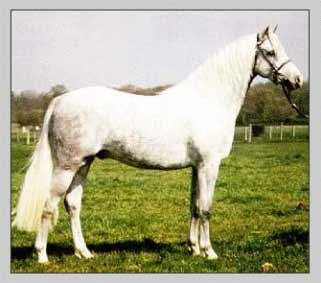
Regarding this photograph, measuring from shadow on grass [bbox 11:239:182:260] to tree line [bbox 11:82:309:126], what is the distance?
1.16 metres

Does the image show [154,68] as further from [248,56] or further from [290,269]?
[290,269]

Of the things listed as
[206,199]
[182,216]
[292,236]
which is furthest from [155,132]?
[292,236]

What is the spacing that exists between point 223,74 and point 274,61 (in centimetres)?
47

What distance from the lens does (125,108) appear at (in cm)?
472

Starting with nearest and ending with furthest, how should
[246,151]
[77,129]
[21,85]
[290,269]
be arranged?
1. [77,129]
2. [290,269]
3. [21,85]
4. [246,151]

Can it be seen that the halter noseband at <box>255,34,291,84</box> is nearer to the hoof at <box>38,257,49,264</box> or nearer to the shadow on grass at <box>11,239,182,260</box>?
the shadow on grass at <box>11,239,182,260</box>

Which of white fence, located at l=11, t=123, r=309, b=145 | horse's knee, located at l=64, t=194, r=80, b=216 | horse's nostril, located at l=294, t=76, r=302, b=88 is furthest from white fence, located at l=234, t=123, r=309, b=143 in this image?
horse's knee, located at l=64, t=194, r=80, b=216

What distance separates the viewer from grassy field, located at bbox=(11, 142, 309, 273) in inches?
195

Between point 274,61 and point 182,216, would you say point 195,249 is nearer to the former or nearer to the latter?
point 182,216

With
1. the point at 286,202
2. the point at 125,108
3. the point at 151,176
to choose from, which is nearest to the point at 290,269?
the point at 286,202

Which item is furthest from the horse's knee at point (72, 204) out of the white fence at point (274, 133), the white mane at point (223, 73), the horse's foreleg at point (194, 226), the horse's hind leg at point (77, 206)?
the white fence at point (274, 133)

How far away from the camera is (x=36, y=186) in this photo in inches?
185

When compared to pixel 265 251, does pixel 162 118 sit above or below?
above

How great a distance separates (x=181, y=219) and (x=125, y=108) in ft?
4.32
